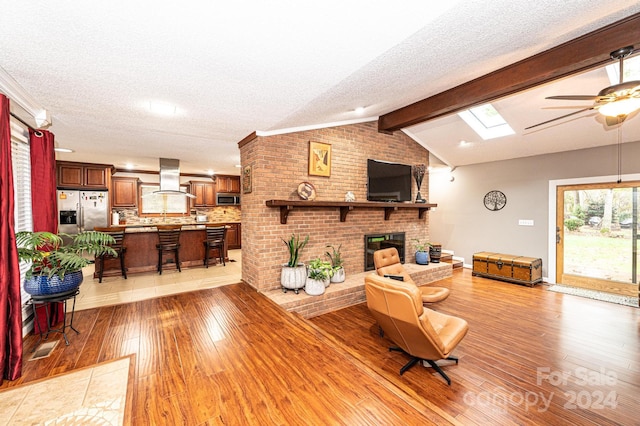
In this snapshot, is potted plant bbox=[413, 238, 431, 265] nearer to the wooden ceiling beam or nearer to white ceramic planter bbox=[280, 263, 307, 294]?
the wooden ceiling beam

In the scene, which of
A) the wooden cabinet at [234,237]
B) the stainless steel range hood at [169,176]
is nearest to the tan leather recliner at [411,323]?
the stainless steel range hood at [169,176]

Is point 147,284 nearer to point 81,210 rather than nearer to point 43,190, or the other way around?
point 43,190

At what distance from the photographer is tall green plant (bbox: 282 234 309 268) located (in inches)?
153

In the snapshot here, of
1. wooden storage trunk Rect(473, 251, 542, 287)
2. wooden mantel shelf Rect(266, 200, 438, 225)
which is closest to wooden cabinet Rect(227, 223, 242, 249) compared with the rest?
wooden mantel shelf Rect(266, 200, 438, 225)

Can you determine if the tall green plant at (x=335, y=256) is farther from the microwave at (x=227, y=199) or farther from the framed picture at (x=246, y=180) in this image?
the microwave at (x=227, y=199)

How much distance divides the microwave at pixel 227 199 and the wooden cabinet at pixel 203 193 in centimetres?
16

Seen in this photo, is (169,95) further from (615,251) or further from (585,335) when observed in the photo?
(615,251)

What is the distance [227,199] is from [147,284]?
456cm

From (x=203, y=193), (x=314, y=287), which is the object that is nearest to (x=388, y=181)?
(x=314, y=287)

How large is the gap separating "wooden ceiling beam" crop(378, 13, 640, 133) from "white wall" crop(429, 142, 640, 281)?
10.6 feet

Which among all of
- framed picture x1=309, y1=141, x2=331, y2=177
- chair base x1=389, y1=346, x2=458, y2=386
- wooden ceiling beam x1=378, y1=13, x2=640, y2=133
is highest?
wooden ceiling beam x1=378, y1=13, x2=640, y2=133

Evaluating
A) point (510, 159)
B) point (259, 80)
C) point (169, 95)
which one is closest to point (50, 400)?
point (169, 95)

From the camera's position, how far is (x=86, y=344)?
7.75ft

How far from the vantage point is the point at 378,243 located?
515 cm
